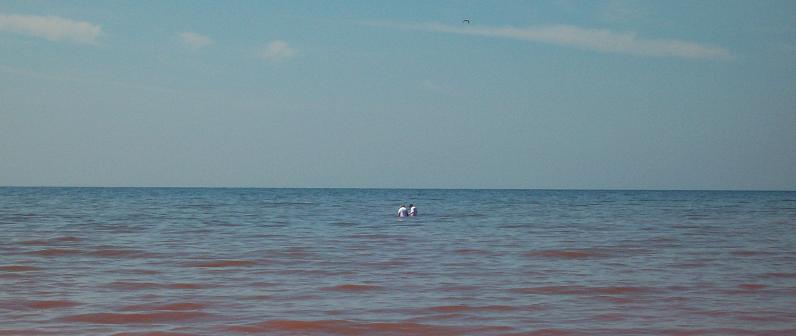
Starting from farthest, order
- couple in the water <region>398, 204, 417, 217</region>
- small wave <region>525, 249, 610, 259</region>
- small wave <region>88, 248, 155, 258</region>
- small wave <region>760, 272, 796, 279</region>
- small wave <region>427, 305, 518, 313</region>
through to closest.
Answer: couple in the water <region>398, 204, 417, 217</region>, small wave <region>525, 249, 610, 259</region>, small wave <region>88, 248, 155, 258</region>, small wave <region>760, 272, 796, 279</region>, small wave <region>427, 305, 518, 313</region>

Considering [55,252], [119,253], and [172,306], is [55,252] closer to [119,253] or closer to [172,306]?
[119,253]

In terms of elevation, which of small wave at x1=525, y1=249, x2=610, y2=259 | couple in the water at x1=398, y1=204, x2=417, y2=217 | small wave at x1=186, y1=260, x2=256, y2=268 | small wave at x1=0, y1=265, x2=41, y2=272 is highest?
Answer: couple in the water at x1=398, y1=204, x2=417, y2=217

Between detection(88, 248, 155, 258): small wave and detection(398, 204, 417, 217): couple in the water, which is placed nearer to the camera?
detection(88, 248, 155, 258): small wave

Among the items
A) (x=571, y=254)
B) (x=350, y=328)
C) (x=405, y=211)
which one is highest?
(x=405, y=211)

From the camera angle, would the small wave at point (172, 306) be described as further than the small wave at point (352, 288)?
No

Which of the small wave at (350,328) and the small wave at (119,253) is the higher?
the small wave at (119,253)

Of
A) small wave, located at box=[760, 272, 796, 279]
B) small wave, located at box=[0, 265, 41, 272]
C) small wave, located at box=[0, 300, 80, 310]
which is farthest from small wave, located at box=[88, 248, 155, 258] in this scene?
small wave, located at box=[760, 272, 796, 279]

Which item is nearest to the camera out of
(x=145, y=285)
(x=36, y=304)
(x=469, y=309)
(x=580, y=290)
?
(x=469, y=309)

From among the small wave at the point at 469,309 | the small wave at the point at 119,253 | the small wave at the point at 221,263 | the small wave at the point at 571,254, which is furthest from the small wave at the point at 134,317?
the small wave at the point at 571,254

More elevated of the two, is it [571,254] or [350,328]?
[571,254]

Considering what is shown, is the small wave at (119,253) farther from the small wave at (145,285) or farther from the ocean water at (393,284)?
the small wave at (145,285)

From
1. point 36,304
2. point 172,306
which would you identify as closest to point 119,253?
point 36,304

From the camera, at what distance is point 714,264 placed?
12.5 m

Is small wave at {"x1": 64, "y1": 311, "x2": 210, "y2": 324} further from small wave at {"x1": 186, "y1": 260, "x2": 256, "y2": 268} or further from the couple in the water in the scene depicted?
the couple in the water
